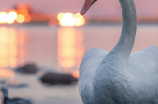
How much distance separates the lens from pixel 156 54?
5406mm

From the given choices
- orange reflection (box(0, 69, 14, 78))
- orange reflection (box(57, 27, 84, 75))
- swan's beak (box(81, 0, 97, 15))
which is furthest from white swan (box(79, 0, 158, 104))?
orange reflection (box(57, 27, 84, 75))

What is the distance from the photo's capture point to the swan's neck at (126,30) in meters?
4.36

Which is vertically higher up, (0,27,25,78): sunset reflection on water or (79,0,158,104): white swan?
(79,0,158,104): white swan

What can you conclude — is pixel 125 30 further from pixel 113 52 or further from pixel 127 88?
pixel 127 88

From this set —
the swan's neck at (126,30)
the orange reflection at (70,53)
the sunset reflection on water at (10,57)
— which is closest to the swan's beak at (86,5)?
the swan's neck at (126,30)

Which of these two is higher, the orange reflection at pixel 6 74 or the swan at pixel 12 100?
the swan at pixel 12 100

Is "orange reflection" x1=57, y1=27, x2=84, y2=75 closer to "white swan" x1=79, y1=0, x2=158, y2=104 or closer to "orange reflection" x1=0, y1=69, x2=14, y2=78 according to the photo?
"orange reflection" x1=0, y1=69, x2=14, y2=78

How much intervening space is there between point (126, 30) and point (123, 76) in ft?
2.21

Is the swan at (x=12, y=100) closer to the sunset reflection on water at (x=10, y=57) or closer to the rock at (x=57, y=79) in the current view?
the rock at (x=57, y=79)

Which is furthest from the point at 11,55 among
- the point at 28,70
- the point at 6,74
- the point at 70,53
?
the point at 28,70

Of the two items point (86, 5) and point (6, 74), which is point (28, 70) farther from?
point (86, 5)

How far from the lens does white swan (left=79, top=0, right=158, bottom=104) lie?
4.09 meters

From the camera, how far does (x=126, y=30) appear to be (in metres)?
4.47

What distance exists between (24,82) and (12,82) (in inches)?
15.1
